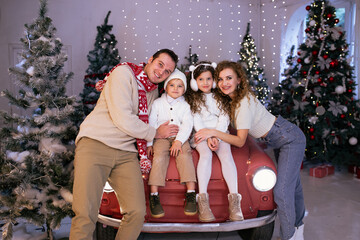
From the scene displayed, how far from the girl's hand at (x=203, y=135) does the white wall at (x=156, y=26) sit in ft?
20.8

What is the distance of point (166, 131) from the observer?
3068 mm

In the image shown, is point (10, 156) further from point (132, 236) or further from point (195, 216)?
point (195, 216)

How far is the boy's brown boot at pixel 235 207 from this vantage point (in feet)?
8.68

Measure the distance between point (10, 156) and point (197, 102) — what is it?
6.26ft

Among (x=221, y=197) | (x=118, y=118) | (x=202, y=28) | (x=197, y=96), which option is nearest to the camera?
(x=118, y=118)

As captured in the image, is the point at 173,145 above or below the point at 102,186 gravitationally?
above

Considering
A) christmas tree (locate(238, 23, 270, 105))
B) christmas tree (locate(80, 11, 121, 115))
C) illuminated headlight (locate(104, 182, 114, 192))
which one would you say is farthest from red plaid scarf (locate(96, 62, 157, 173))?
christmas tree (locate(238, 23, 270, 105))

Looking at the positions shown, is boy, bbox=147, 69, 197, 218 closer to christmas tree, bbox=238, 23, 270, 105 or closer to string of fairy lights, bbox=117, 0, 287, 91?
christmas tree, bbox=238, 23, 270, 105

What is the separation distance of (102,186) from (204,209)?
0.87 m

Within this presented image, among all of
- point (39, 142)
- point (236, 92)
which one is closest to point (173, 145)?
point (236, 92)

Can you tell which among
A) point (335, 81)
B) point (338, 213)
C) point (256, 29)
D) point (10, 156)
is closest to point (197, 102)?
point (10, 156)

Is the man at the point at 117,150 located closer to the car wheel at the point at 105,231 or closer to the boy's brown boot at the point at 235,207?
the car wheel at the point at 105,231

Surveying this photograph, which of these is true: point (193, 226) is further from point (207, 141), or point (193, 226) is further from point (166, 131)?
point (166, 131)

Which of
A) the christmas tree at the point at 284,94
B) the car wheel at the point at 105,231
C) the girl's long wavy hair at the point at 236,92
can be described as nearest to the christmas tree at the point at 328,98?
the christmas tree at the point at 284,94
